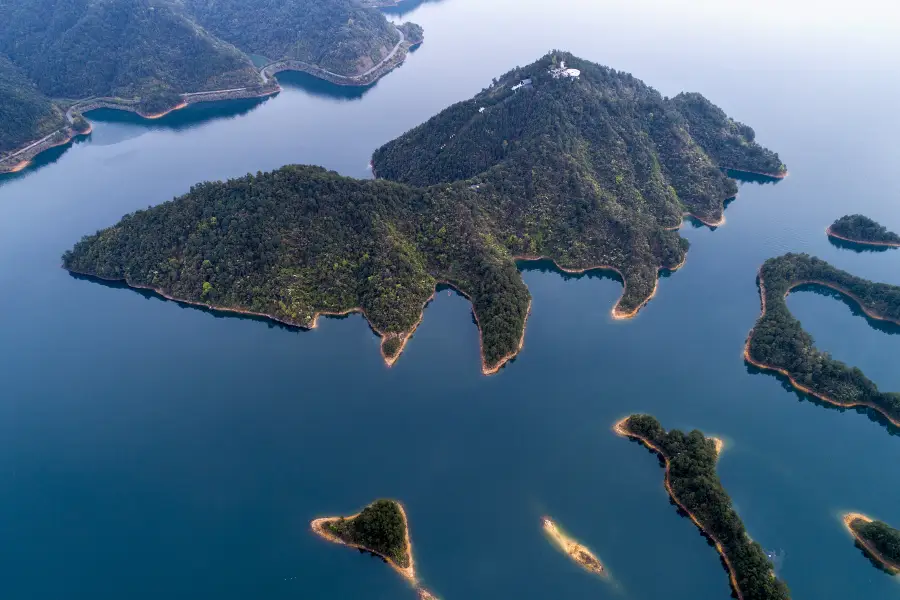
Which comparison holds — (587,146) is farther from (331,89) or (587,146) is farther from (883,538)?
(331,89)

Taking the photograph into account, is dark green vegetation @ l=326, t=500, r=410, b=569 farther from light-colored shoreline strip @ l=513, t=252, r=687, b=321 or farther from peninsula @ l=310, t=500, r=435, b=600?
light-colored shoreline strip @ l=513, t=252, r=687, b=321

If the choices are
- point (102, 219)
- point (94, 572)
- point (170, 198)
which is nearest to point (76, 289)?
point (102, 219)

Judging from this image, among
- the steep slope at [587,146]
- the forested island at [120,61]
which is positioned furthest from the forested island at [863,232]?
the forested island at [120,61]

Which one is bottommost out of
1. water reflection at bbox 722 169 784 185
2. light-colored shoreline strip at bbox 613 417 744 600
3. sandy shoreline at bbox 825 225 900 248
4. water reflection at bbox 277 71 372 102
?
light-colored shoreline strip at bbox 613 417 744 600

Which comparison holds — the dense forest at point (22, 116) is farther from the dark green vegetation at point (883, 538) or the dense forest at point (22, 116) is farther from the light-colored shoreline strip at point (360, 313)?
the dark green vegetation at point (883, 538)

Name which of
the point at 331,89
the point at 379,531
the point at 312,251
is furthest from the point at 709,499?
the point at 331,89

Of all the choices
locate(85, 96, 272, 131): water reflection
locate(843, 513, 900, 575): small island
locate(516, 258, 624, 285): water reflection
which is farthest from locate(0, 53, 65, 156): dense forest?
locate(843, 513, 900, 575): small island

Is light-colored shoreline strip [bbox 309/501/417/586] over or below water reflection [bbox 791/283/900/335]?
below

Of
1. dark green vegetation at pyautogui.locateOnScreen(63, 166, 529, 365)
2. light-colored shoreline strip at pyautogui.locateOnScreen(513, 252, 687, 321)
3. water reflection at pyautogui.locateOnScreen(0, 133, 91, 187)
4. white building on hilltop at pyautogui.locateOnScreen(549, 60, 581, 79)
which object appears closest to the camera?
dark green vegetation at pyautogui.locateOnScreen(63, 166, 529, 365)
